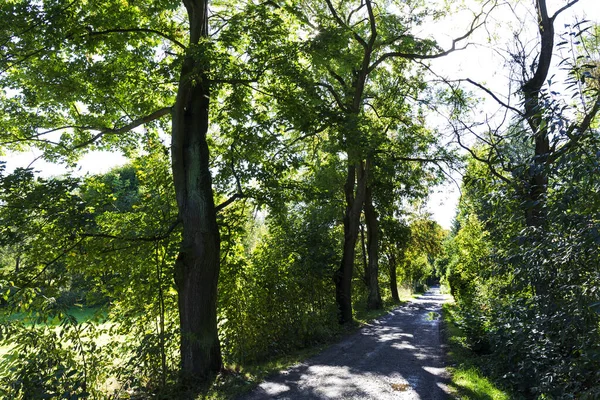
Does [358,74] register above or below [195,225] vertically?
above

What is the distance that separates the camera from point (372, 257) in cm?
2311

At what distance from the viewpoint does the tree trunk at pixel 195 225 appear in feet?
26.4

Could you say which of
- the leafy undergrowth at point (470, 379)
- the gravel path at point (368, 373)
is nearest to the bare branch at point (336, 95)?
the gravel path at point (368, 373)

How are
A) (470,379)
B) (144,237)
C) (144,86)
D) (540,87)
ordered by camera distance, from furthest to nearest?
(144,86)
(144,237)
(470,379)
(540,87)

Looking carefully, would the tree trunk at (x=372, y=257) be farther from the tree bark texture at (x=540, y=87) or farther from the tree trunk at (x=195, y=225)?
the tree trunk at (x=195, y=225)

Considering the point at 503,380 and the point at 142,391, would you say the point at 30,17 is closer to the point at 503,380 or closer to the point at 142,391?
the point at 142,391

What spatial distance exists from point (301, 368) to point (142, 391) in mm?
3277

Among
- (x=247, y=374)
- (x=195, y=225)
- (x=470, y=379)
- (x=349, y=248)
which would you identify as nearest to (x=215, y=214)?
(x=195, y=225)

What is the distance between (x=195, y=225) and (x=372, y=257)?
16140mm

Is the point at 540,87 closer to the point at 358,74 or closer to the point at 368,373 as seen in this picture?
the point at 368,373

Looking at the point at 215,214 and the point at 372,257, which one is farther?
the point at 372,257

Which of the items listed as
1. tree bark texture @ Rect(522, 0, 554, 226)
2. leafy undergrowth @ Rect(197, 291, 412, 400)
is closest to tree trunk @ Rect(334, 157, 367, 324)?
leafy undergrowth @ Rect(197, 291, 412, 400)

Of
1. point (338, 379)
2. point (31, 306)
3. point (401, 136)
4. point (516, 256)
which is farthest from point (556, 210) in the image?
point (401, 136)

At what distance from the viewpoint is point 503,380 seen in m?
6.75
